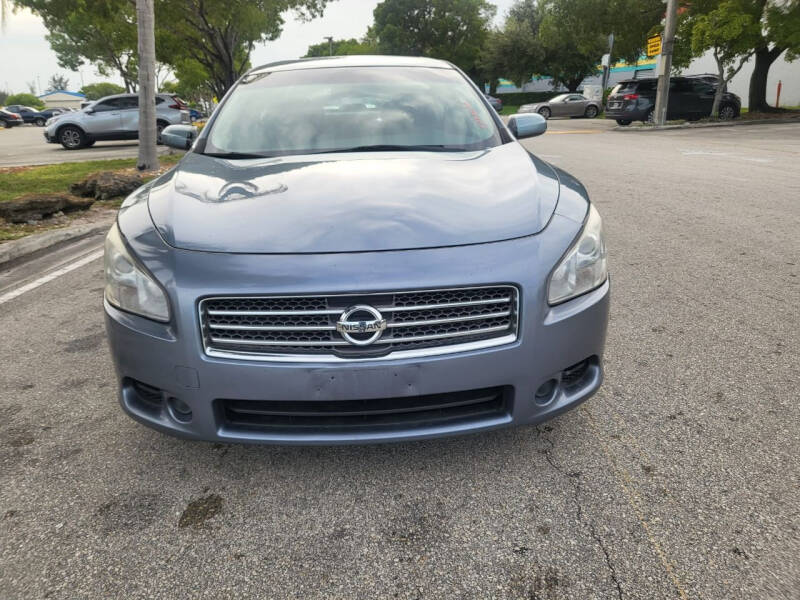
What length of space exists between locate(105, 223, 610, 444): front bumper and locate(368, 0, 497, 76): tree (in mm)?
64122

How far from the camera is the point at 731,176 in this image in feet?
29.8

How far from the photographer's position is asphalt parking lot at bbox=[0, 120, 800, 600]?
1.69m

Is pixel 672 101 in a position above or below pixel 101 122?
above

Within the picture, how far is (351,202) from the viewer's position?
7.12 ft

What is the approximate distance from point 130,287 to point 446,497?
1.26m

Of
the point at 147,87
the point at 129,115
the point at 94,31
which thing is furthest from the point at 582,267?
the point at 94,31

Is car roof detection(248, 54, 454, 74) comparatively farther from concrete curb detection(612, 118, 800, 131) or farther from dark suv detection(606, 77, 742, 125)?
dark suv detection(606, 77, 742, 125)

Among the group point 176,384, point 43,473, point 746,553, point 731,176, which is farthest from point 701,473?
point 731,176

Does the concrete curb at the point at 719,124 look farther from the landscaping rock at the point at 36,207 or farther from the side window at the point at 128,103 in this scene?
the landscaping rock at the point at 36,207

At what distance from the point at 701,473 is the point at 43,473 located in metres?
2.32

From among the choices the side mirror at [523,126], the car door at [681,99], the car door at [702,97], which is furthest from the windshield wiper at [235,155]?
the car door at [702,97]

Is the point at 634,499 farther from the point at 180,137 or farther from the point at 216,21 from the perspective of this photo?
the point at 216,21

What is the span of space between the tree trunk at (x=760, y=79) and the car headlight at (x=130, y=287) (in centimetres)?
→ 2856

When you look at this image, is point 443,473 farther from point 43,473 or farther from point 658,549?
point 43,473
